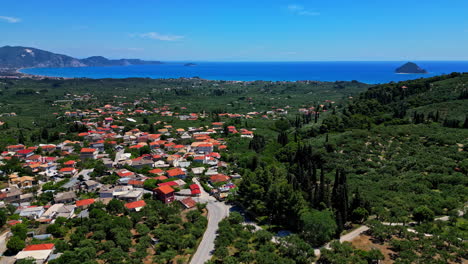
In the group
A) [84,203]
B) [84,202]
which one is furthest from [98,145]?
[84,203]

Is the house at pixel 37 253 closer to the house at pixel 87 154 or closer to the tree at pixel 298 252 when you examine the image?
the tree at pixel 298 252

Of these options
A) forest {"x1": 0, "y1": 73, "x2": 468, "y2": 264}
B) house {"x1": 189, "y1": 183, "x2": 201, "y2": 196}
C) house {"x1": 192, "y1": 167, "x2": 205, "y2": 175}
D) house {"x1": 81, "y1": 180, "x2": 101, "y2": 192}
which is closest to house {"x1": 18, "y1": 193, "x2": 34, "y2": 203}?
house {"x1": 81, "y1": 180, "x2": 101, "y2": 192}

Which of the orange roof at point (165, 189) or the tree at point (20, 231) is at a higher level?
the orange roof at point (165, 189)

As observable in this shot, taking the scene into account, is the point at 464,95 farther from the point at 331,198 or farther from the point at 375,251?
the point at 375,251

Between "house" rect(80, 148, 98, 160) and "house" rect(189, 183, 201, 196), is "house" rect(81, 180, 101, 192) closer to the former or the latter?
"house" rect(80, 148, 98, 160)

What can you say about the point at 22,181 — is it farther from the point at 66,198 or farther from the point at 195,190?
the point at 195,190

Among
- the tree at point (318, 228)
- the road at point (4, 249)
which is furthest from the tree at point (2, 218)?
the tree at point (318, 228)

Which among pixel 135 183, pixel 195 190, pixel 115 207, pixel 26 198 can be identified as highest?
pixel 115 207
